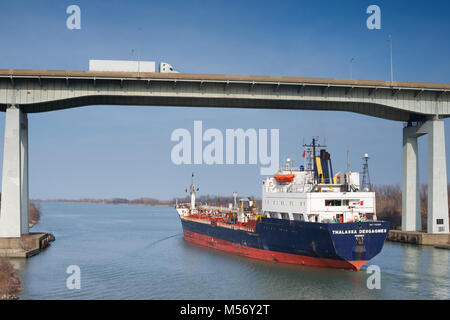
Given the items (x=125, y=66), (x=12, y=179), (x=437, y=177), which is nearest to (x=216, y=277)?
(x=12, y=179)

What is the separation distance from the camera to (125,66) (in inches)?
1517

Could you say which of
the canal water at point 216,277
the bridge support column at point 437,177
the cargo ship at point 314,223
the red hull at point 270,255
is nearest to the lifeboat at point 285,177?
the cargo ship at point 314,223

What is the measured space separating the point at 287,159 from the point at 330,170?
13.7 ft

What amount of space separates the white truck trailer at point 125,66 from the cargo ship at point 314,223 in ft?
42.1

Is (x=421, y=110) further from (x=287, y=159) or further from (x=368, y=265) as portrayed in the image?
(x=368, y=265)

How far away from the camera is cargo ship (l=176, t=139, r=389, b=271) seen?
2894 centimetres

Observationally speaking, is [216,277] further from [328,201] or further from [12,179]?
[12,179]

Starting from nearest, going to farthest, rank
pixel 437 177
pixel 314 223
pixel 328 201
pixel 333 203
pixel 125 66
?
pixel 314 223, pixel 328 201, pixel 333 203, pixel 125 66, pixel 437 177

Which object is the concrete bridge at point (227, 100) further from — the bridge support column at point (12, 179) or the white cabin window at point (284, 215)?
the white cabin window at point (284, 215)

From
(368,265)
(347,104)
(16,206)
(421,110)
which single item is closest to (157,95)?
(16,206)

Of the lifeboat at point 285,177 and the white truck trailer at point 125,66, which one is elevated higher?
the white truck trailer at point 125,66

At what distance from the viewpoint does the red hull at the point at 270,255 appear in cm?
2966

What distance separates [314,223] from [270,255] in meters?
6.89
